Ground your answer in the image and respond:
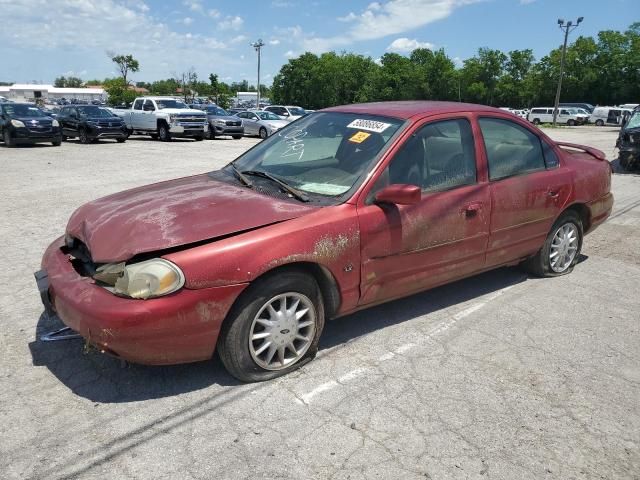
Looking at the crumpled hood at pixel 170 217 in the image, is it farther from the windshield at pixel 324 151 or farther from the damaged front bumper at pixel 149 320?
the windshield at pixel 324 151

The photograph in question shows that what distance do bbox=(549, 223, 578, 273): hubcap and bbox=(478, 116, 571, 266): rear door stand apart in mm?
320

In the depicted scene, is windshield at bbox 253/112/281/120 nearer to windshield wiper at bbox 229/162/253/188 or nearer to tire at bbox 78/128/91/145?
tire at bbox 78/128/91/145

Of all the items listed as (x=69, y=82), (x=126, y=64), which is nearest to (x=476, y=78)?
(x=126, y=64)

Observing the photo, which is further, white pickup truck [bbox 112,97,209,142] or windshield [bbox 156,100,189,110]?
windshield [bbox 156,100,189,110]

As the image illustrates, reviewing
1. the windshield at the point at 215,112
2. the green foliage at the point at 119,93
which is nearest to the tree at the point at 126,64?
the green foliage at the point at 119,93

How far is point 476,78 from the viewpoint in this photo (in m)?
78.5

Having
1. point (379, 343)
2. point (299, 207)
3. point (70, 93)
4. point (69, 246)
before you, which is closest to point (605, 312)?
point (379, 343)

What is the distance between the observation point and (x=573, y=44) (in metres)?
75.9

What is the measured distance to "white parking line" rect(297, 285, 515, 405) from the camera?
10.1ft

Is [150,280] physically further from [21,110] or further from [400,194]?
[21,110]

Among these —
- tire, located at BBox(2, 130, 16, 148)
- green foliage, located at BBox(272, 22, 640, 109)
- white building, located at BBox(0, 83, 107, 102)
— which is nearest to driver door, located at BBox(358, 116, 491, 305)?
tire, located at BBox(2, 130, 16, 148)

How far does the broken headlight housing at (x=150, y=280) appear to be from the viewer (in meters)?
2.75

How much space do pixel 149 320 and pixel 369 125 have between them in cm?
211

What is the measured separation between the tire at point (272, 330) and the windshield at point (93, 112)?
20.3 metres
